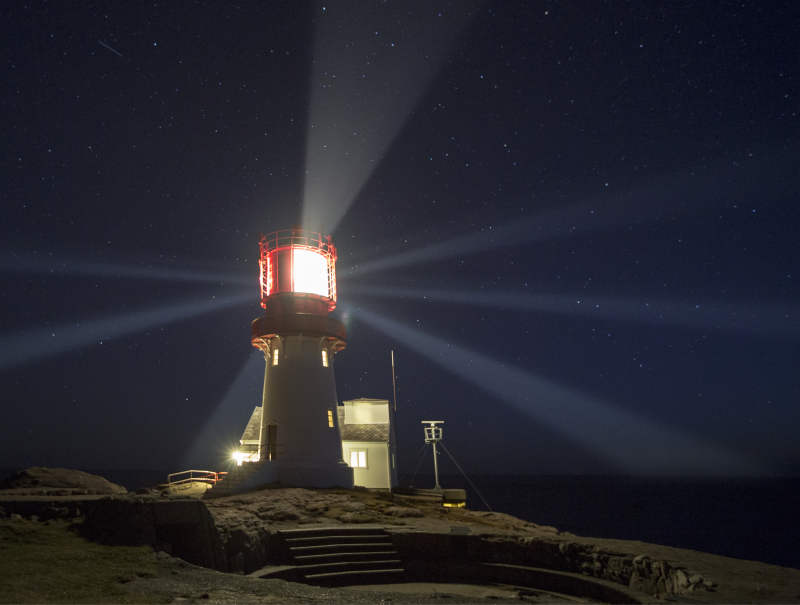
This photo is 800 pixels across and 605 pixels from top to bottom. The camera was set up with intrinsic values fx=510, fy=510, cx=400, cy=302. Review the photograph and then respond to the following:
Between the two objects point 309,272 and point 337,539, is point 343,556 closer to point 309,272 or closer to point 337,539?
point 337,539

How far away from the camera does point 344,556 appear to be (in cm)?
1337

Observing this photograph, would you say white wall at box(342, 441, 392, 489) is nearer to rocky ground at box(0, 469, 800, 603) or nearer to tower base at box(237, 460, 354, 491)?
tower base at box(237, 460, 354, 491)

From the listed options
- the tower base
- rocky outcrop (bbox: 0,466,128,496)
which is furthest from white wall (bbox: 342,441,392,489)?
rocky outcrop (bbox: 0,466,128,496)

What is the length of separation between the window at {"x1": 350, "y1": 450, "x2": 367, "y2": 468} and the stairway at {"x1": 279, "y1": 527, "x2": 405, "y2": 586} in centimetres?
1539

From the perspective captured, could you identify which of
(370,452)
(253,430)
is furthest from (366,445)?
(253,430)

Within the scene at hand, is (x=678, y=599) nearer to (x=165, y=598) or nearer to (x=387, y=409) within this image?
(x=165, y=598)

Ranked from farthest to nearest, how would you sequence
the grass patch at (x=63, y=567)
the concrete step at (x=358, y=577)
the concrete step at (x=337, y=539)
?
1. the concrete step at (x=337, y=539)
2. the concrete step at (x=358, y=577)
3. the grass patch at (x=63, y=567)

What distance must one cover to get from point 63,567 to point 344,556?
724cm

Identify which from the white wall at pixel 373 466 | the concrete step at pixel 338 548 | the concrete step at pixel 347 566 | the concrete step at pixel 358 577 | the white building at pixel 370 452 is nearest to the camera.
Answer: the concrete step at pixel 358 577

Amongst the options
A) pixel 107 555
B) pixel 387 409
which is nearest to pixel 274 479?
pixel 387 409

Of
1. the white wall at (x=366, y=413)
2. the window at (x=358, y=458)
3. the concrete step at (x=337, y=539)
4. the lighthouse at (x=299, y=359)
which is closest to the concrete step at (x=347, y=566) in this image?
the concrete step at (x=337, y=539)

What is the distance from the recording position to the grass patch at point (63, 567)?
21.6ft

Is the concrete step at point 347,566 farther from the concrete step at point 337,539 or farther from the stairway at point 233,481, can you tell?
the stairway at point 233,481

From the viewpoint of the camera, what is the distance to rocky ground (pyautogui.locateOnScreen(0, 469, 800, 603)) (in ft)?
25.2
